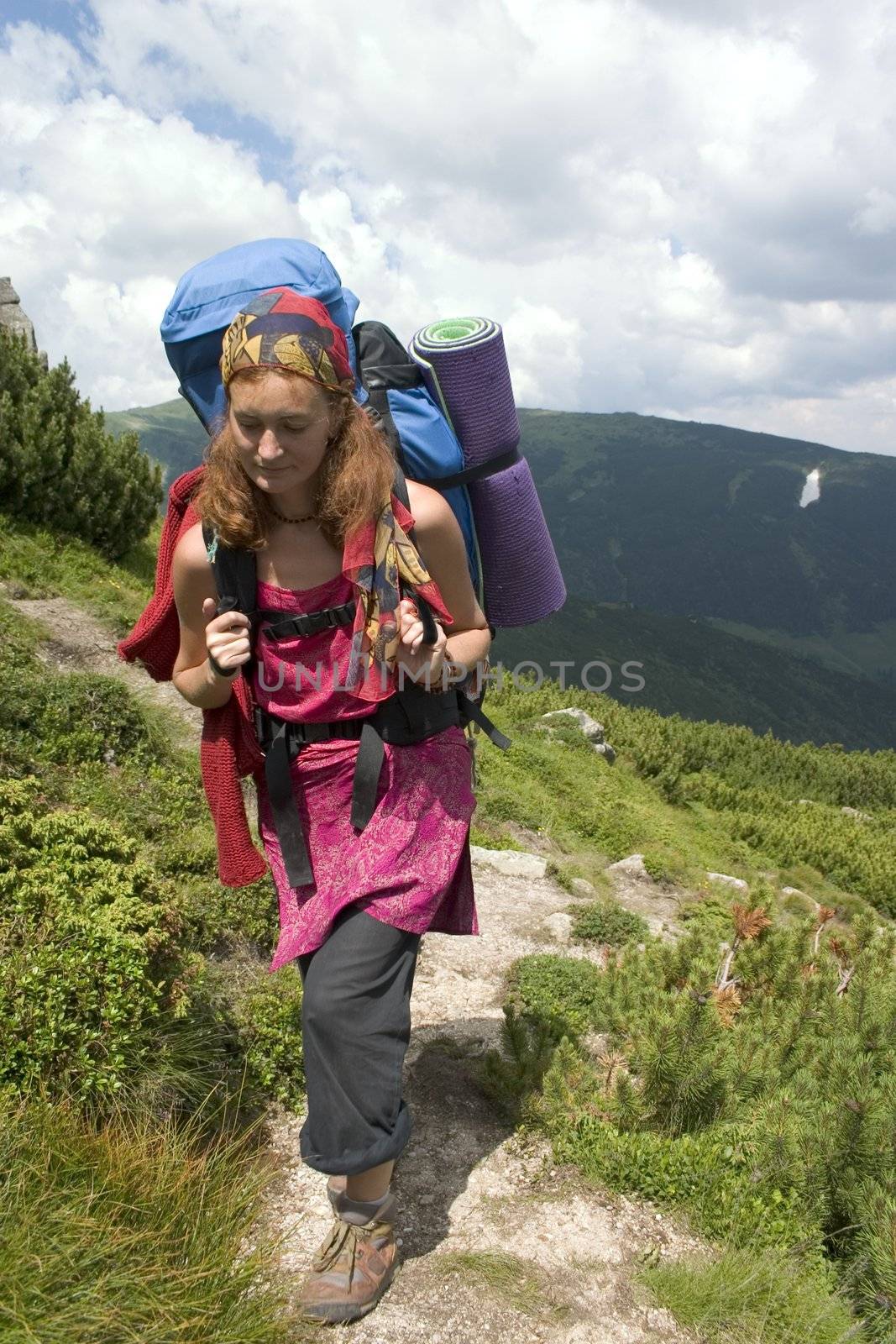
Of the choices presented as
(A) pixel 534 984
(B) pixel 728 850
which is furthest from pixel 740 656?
(A) pixel 534 984

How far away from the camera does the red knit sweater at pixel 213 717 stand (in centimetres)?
254

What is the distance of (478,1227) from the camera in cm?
302

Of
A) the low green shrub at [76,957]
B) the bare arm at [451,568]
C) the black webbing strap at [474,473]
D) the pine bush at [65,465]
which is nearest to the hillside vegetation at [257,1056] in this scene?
the low green shrub at [76,957]

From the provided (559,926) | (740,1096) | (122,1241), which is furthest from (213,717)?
(559,926)

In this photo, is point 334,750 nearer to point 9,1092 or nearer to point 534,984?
point 9,1092

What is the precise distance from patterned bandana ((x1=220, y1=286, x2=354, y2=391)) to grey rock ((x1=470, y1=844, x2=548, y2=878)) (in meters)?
5.92

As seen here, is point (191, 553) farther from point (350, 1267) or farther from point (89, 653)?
point (89, 653)

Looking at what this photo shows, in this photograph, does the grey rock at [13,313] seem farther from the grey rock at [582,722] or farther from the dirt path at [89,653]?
the grey rock at [582,722]

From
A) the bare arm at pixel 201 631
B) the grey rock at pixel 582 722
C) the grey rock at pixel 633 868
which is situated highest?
the bare arm at pixel 201 631

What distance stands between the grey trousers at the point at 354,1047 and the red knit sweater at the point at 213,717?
0.47 m

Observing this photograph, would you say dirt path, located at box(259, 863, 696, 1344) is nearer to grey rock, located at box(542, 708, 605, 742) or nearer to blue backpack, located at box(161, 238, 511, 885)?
blue backpack, located at box(161, 238, 511, 885)

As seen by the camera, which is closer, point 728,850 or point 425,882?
point 425,882

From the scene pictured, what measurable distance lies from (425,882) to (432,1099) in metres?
1.63

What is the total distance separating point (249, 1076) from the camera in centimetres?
351
